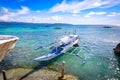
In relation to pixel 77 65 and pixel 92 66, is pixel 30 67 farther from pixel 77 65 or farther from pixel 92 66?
pixel 92 66

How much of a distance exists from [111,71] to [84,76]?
4.76m

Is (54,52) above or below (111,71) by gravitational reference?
above

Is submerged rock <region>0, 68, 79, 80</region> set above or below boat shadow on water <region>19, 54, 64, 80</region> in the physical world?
below

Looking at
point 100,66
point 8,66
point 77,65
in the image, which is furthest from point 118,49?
Answer: point 8,66

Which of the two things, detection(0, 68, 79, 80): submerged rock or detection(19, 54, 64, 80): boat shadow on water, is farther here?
detection(19, 54, 64, 80): boat shadow on water

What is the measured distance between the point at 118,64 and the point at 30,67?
14962mm

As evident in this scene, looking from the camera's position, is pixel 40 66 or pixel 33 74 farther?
pixel 40 66

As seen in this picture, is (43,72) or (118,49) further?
(118,49)

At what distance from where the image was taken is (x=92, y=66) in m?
20.5

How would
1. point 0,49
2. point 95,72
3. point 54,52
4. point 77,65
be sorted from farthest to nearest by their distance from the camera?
point 54,52, point 77,65, point 95,72, point 0,49

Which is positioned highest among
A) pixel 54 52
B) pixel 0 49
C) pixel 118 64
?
pixel 0 49

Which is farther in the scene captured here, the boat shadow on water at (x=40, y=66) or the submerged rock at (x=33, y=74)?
the boat shadow on water at (x=40, y=66)

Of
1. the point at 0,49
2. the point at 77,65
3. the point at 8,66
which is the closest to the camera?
the point at 0,49

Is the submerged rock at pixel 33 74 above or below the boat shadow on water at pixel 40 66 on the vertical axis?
below
